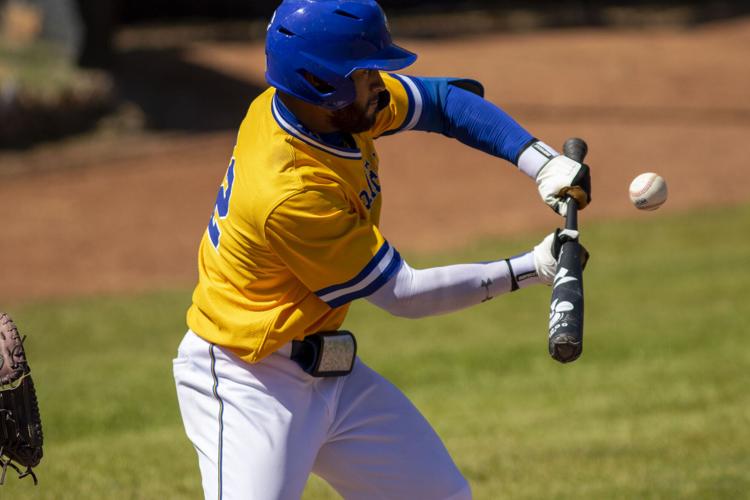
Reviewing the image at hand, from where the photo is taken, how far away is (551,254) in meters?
3.94

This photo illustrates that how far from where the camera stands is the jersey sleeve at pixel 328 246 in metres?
3.92

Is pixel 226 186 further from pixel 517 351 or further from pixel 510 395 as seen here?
pixel 517 351

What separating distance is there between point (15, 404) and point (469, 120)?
194 centimetres

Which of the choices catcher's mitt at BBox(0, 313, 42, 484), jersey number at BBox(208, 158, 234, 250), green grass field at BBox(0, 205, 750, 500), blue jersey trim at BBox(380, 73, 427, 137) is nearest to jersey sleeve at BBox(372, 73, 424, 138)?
blue jersey trim at BBox(380, 73, 427, 137)

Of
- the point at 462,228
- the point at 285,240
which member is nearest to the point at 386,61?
the point at 285,240

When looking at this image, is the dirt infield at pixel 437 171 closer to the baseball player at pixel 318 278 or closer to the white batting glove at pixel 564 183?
the baseball player at pixel 318 278

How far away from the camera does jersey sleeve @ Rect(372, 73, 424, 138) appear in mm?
4527

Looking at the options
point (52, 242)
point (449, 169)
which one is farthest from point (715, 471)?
point (449, 169)

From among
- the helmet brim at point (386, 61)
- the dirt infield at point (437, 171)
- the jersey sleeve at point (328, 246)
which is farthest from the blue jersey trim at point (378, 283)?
the dirt infield at point (437, 171)

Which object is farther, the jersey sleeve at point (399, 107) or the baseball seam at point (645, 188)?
the jersey sleeve at point (399, 107)

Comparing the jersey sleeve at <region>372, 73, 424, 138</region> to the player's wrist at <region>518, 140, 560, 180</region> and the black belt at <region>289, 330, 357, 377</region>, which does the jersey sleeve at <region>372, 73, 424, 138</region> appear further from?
the black belt at <region>289, 330, 357, 377</region>

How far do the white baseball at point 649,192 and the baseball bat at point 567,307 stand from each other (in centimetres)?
44

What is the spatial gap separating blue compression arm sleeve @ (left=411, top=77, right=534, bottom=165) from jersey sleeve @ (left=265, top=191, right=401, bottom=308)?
717 millimetres

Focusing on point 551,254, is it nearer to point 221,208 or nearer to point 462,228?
point 221,208
